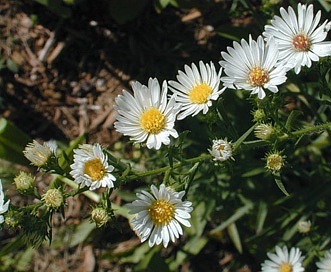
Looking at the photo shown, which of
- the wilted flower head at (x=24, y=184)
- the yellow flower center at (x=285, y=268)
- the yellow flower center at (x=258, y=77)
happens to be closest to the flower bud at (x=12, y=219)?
the wilted flower head at (x=24, y=184)

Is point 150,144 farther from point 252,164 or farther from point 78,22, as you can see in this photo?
point 78,22

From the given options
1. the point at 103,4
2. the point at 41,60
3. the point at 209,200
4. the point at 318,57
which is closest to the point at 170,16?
the point at 103,4

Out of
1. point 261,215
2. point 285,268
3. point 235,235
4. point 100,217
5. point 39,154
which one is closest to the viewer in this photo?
point 100,217

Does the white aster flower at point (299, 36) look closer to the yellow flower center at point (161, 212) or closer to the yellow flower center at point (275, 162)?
the yellow flower center at point (275, 162)

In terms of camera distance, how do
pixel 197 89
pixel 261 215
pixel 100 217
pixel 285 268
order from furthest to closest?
pixel 261 215 → pixel 285 268 → pixel 197 89 → pixel 100 217

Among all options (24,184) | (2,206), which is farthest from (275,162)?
(2,206)

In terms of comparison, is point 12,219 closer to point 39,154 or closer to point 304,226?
point 39,154

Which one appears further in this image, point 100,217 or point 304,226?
point 304,226
